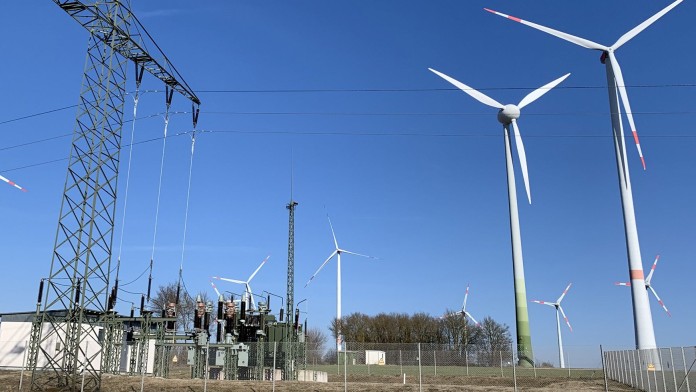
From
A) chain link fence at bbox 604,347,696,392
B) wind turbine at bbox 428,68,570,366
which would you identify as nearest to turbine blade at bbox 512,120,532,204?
wind turbine at bbox 428,68,570,366

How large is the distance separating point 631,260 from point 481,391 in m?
15.2

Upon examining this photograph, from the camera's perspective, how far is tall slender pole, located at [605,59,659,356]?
36406mm

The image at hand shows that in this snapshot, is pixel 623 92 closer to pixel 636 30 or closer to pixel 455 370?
pixel 636 30

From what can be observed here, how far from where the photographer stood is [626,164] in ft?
133

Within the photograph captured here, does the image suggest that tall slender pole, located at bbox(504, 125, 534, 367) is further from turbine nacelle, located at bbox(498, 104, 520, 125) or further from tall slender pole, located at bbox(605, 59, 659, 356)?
tall slender pole, located at bbox(605, 59, 659, 356)

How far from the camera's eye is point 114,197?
120 feet

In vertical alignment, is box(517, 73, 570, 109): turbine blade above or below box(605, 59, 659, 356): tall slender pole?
above

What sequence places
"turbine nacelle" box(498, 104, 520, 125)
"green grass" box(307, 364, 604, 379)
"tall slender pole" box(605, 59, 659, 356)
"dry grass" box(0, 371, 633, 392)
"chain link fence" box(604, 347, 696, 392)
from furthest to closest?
"turbine nacelle" box(498, 104, 520, 125)
"green grass" box(307, 364, 604, 379)
"tall slender pole" box(605, 59, 659, 356)
"dry grass" box(0, 371, 633, 392)
"chain link fence" box(604, 347, 696, 392)

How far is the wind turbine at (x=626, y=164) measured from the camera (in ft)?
120

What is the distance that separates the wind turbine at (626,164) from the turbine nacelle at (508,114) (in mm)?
14307

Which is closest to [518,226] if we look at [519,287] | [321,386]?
[519,287]

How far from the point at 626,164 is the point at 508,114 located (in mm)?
19609

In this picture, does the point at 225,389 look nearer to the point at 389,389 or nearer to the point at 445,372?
the point at 389,389

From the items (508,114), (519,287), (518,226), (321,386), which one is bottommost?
(321,386)
